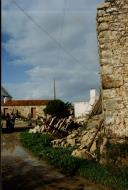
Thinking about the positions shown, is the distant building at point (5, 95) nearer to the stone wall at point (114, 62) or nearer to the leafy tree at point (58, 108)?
the leafy tree at point (58, 108)

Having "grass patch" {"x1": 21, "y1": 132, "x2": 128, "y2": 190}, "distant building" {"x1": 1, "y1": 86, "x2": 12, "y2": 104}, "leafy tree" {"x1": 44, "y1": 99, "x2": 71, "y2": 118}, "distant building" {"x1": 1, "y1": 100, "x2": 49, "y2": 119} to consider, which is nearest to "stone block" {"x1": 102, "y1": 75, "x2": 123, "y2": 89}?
"grass patch" {"x1": 21, "y1": 132, "x2": 128, "y2": 190}

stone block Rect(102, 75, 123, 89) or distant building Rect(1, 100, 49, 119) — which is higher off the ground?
distant building Rect(1, 100, 49, 119)

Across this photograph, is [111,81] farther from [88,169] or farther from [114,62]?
[88,169]

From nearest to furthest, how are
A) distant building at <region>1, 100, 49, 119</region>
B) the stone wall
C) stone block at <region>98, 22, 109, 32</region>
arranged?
the stone wall < stone block at <region>98, 22, 109, 32</region> < distant building at <region>1, 100, 49, 119</region>

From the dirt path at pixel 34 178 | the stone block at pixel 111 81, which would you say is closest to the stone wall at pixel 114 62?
the stone block at pixel 111 81

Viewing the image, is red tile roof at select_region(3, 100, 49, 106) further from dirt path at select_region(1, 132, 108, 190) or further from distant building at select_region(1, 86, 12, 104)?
dirt path at select_region(1, 132, 108, 190)

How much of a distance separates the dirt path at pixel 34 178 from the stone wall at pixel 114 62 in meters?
→ 1.75

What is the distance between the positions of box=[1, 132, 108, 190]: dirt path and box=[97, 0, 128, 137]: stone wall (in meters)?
1.75

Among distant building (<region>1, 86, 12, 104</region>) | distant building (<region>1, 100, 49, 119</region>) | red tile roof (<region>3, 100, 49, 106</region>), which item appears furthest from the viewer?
distant building (<region>1, 86, 12, 104</region>)

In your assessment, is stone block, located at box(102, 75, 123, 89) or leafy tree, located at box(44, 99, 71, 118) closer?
stone block, located at box(102, 75, 123, 89)

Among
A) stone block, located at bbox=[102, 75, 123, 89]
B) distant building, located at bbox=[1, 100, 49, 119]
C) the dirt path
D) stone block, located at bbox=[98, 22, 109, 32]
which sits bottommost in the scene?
the dirt path

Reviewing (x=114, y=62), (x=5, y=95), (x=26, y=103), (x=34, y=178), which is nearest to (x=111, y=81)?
(x=114, y=62)

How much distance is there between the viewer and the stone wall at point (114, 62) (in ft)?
32.0

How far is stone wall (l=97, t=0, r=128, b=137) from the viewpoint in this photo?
974 centimetres
